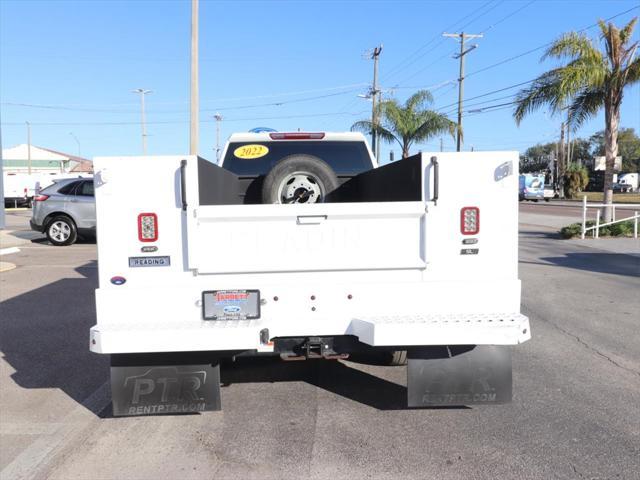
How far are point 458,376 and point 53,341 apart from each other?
4686 mm

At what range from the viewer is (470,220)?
383 cm

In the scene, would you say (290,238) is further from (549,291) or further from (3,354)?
(549,291)

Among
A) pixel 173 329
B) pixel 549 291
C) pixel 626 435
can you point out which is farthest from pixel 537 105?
pixel 173 329

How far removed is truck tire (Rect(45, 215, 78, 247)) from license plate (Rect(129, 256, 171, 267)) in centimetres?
1361

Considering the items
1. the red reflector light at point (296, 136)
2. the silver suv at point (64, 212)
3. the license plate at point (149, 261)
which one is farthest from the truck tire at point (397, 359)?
the silver suv at point (64, 212)

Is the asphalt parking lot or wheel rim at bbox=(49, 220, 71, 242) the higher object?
wheel rim at bbox=(49, 220, 71, 242)

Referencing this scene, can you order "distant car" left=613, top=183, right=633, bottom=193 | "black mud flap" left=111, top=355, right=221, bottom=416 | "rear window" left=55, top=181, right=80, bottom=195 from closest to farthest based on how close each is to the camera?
"black mud flap" left=111, top=355, right=221, bottom=416 → "rear window" left=55, top=181, right=80, bottom=195 → "distant car" left=613, top=183, right=633, bottom=193

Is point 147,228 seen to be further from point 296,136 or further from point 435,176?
point 296,136

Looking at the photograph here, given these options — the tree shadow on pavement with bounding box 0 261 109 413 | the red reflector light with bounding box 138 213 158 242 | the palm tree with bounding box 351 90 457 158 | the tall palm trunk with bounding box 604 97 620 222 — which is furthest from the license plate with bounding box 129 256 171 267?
the palm tree with bounding box 351 90 457 158

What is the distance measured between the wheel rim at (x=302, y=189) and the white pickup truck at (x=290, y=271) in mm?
1004

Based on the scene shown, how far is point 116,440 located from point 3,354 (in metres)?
2.84

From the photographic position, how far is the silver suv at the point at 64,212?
15922 millimetres

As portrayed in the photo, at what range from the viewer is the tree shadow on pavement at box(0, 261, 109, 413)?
206 inches

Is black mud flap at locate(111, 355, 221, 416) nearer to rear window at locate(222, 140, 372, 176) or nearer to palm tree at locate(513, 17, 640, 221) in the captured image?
rear window at locate(222, 140, 372, 176)
